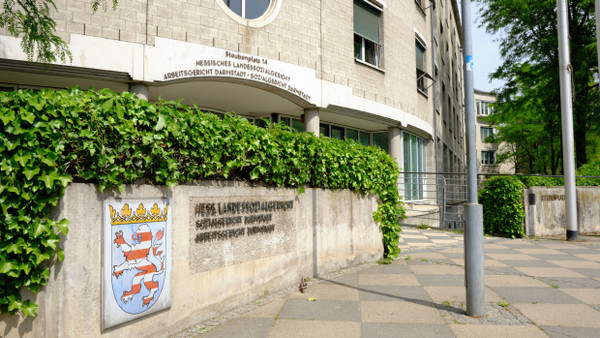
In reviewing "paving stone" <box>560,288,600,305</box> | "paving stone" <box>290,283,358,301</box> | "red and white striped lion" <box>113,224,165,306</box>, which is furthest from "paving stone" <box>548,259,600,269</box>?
"red and white striped lion" <box>113,224,165,306</box>

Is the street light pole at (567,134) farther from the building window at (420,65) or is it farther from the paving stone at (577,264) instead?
the building window at (420,65)

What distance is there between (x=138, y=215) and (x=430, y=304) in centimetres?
361

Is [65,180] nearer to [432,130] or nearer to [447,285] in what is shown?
[447,285]

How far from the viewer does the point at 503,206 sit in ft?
38.9

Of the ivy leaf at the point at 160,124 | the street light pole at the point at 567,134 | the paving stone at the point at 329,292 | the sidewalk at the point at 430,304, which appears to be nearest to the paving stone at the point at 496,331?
the sidewalk at the point at 430,304

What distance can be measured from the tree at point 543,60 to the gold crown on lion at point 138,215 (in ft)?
74.2

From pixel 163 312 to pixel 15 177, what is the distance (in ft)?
6.12

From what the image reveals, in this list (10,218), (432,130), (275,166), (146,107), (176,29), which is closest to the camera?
(10,218)

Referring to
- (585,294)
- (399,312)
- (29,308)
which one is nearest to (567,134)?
(585,294)

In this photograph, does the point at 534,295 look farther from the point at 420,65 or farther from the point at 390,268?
the point at 420,65

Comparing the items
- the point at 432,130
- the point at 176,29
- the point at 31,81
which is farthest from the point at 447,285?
the point at 432,130

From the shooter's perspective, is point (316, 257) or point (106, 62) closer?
point (316, 257)

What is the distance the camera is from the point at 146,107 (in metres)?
3.79

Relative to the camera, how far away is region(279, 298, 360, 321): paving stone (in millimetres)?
4645
